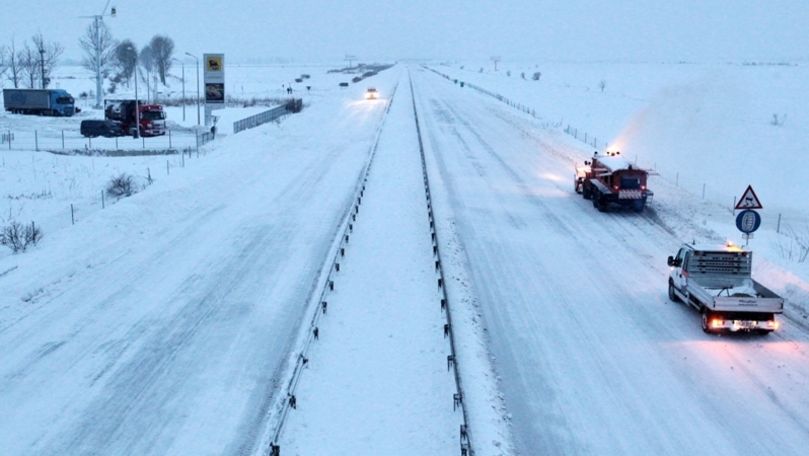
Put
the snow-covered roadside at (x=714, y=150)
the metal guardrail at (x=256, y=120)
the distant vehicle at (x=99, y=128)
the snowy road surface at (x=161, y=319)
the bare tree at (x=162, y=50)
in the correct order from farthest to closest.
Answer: the bare tree at (x=162, y=50) < the metal guardrail at (x=256, y=120) < the distant vehicle at (x=99, y=128) < the snow-covered roadside at (x=714, y=150) < the snowy road surface at (x=161, y=319)

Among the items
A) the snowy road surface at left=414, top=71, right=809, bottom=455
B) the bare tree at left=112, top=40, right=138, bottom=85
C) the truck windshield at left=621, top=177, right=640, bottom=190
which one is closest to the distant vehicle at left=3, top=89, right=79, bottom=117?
the bare tree at left=112, top=40, right=138, bottom=85

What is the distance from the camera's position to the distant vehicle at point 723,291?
1599 cm

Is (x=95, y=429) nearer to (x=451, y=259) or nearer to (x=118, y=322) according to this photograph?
(x=118, y=322)

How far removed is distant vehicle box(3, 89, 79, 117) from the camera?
233 feet

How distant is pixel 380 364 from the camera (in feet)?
47.0

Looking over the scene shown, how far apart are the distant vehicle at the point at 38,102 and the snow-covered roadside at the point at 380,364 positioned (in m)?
56.6

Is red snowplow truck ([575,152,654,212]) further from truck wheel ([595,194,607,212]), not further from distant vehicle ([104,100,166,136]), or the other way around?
distant vehicle ([104,100,166,136])

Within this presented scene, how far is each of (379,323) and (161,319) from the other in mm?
4770

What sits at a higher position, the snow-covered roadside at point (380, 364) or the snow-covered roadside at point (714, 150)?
the snow-covered roadside at point (714, 150)

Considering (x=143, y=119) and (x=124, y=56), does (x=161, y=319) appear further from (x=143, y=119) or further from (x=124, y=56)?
(x=124, y=56)

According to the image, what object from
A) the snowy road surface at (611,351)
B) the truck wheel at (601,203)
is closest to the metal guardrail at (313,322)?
the snowy road surface at (611,351)

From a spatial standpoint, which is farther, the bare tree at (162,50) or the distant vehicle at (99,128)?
the bare tree at (162,50)

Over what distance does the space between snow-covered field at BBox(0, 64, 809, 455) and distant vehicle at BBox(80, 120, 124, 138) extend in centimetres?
1692

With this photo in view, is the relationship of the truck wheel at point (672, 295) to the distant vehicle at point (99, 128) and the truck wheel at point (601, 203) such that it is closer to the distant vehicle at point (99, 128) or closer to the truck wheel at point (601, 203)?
the truck wheel at point (601, 203)
